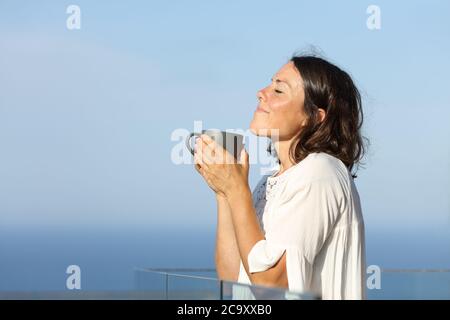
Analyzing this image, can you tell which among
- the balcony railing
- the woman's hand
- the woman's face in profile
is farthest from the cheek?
the balcony railing

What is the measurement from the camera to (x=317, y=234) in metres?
1.89

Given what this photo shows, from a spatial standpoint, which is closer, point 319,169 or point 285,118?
point 319,169

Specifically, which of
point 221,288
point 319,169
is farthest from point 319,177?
point 221,288

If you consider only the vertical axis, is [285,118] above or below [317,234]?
above

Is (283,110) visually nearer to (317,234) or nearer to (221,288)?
(317,234)

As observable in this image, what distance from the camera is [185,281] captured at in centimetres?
195

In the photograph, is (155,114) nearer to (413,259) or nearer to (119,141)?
(119,141)

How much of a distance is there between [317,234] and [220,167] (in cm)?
31

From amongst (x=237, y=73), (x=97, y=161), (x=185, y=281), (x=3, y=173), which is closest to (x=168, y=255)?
(x=97, y=161)

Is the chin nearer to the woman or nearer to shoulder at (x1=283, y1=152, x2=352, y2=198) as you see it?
the woman

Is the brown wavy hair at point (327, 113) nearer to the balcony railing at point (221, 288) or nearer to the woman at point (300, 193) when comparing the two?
the woman at point (300, 193)

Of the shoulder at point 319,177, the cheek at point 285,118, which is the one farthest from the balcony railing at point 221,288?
the cheek at point 285,118

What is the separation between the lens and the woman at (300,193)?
1.90 meters

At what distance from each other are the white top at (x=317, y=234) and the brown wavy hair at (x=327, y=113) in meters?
0.11
